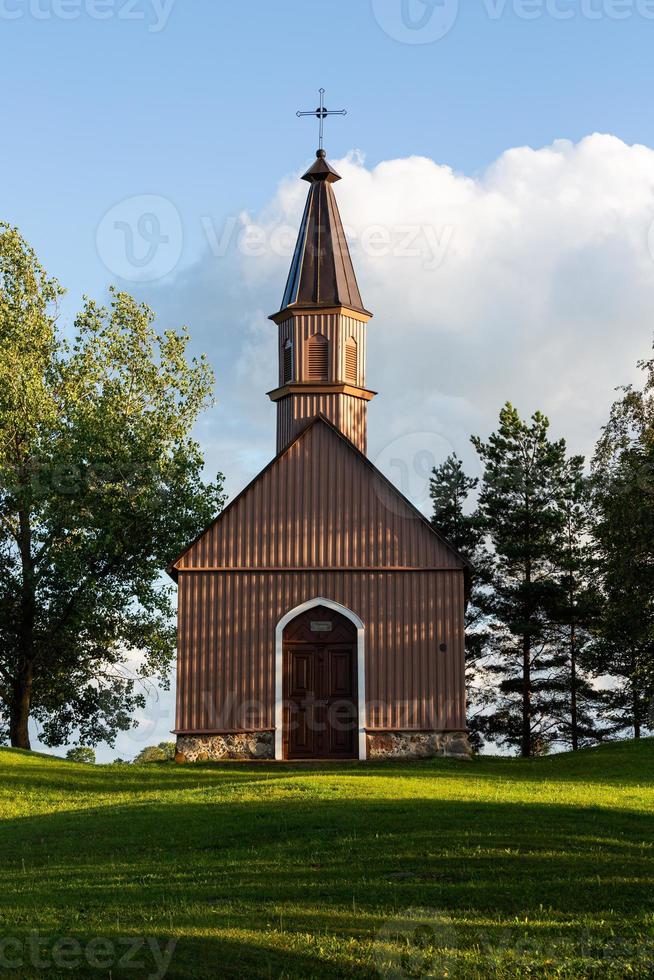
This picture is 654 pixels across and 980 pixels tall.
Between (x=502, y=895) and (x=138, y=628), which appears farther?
(x=138, y=628)

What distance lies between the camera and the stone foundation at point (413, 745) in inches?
1096

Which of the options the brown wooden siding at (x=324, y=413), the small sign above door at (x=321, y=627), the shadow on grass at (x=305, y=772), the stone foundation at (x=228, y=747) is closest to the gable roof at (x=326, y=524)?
the small sign above door at (x=321, y=627)

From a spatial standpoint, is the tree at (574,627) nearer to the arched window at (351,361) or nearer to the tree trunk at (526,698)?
the tree trunk at (526,698)

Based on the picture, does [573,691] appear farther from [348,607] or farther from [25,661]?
[25,661]

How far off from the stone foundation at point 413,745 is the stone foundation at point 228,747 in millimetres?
2526

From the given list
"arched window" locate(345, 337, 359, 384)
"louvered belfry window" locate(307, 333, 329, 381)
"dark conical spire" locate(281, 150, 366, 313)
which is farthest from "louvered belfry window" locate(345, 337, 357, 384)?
"dark conical spire" locate(281, 150, 366, 313)

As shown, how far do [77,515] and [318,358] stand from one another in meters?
9.10

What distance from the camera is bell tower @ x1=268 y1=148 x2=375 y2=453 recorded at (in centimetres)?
3198

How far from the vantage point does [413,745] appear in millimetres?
27922

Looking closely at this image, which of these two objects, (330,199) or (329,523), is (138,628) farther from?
(330,199)

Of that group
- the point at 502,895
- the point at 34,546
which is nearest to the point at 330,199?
the point at 34,546

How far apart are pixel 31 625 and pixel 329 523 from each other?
12.1 m

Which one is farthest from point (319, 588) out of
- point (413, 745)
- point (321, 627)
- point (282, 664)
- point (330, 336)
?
point (330, 336)

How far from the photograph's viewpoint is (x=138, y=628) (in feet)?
120
